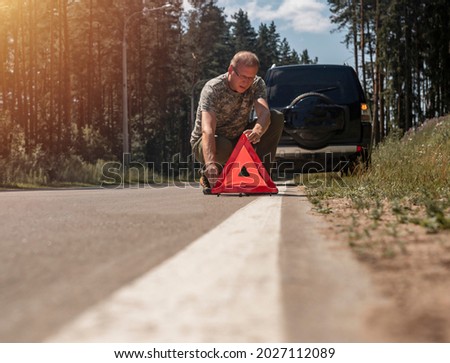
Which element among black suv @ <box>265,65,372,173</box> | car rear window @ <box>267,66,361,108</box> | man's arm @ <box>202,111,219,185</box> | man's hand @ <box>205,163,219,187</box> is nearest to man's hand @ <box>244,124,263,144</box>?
man's arm @ <box>202,111,219,185</box>

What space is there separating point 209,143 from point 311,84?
4.45 metres

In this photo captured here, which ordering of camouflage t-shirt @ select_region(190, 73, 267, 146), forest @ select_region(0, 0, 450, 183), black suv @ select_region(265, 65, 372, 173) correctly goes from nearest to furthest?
camouflage t-shirt @ select_region(190, 73, 267, 146), black suv @ select_region(265, 65, 372, 173), forest @ select_region(0, 0, 450, 183)

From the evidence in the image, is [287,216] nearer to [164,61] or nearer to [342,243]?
[342,243]

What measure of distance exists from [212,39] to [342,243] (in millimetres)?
73051

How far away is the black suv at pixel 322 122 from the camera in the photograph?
36.3ft

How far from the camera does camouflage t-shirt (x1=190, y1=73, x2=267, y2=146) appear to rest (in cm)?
809

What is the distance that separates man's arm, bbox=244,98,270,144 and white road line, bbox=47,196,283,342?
4.16 meters

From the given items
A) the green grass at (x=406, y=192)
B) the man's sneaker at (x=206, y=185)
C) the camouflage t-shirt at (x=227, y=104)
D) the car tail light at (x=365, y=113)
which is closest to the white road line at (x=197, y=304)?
the green grass at (x=406, y=192)

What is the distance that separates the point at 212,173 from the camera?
8.00 metres

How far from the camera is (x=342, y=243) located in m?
3.87

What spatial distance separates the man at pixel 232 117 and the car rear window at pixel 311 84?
2.72 metres

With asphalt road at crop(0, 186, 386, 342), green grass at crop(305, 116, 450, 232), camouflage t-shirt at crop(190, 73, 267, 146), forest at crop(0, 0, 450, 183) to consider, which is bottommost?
asphalt road at crop(0, 186, 386, 342)

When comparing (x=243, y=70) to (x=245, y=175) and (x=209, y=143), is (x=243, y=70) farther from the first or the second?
(x=245, y=175)

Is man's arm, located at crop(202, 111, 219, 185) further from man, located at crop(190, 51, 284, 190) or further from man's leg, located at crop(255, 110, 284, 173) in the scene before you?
man's leg, located at crop(255, 110, 284, 173)
